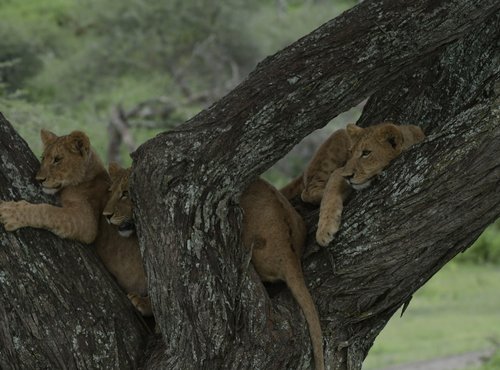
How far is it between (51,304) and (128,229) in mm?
683

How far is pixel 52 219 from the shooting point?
4.15m

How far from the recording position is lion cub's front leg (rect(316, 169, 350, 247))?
13.7 ft

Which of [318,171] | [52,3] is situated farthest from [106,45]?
[318,171]

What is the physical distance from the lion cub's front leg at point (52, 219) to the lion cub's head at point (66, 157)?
7.9 inches

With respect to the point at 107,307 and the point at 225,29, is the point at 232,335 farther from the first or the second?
the point at 225,29

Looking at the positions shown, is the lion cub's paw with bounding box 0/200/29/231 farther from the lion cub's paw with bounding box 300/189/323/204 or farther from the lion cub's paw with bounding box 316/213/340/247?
the lion cub's paw with bounding box 300/189/323/204

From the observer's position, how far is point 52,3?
2900 cm

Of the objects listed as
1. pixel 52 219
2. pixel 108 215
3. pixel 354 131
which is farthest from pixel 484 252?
pixel 52 219

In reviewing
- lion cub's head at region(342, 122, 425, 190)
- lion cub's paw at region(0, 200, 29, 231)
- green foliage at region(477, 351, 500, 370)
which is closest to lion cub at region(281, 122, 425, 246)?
lion cub's head at region(342, 122, 425, 190)

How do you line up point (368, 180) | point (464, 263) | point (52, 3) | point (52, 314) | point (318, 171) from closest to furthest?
point (52, 314), point (368, 180), point (318, 171), point (464, 263), point (52, 3)

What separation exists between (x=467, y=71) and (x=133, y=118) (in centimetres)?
1549

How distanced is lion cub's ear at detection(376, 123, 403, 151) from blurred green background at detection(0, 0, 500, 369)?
11903 millimetres

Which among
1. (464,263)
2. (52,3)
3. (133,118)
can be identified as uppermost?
(52,3)

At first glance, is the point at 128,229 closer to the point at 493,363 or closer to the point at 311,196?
the point at 311,196
